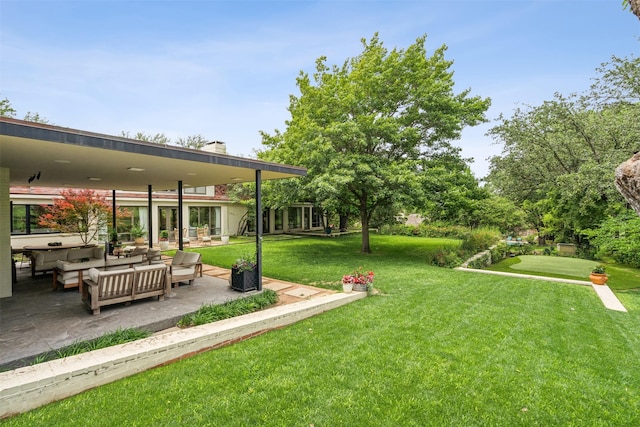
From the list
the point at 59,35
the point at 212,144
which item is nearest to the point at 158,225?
the point at 212,144

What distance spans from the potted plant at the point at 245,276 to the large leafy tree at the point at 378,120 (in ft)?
15.0

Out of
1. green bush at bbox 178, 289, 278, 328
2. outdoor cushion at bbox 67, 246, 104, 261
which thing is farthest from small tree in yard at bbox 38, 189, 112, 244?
green bush at bbox 178, 289, 278, 328

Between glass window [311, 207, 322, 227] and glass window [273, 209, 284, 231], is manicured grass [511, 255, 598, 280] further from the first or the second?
glass window [311, 207, 322, 227]

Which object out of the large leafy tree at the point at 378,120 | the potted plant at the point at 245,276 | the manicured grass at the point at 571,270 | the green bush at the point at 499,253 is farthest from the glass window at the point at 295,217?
the potted plant at the point at 245,276

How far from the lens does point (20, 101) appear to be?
2514cm

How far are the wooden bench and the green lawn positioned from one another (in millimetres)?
2232

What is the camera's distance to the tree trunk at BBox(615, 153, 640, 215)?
150 cm

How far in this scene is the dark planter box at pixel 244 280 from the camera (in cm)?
670

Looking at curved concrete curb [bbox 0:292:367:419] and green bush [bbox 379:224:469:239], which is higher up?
green bush [bbox 379:224:469:239]

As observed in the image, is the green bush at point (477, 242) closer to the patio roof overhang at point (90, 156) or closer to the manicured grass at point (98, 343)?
the patio roof overhang at point (90, 156)

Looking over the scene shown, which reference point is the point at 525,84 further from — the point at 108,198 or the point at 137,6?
the point at 108,198

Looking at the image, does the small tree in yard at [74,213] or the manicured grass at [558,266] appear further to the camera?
the small tree in yard at [74,213]

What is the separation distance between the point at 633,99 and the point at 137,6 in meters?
23.8

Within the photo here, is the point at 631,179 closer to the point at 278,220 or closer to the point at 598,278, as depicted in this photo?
the point at 598,278
